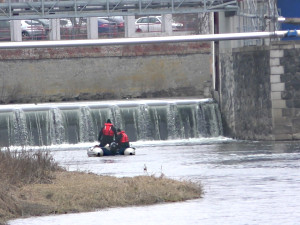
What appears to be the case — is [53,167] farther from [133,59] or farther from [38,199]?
[133,59]

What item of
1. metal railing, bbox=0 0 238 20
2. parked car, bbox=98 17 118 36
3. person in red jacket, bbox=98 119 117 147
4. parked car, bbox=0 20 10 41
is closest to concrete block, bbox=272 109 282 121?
metal railing, bbox=0 0 238 20

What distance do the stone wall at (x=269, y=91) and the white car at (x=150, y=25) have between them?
18.4m

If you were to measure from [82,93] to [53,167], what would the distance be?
3348cm

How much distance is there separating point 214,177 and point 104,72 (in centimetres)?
3140

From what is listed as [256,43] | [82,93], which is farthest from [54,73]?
[256,43]

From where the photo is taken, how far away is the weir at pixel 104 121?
45281 millimetres

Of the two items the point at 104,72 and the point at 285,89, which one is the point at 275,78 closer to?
the point at 285,89

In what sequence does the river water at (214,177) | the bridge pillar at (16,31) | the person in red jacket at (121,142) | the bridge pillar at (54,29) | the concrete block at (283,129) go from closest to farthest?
the river water at (214,177)
the person in red jacket at (121,142)
the concrete block at (283,129)
the bridge pillar at (16,31)
the bridge pillar at (54,29)

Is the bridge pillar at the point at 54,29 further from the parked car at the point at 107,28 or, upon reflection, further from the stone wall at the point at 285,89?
the stone wall at the point at 285,89

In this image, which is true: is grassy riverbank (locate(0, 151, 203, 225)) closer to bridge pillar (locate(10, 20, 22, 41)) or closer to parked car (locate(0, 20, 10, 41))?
bridge pillar (locate(10, 20, 22, 41))

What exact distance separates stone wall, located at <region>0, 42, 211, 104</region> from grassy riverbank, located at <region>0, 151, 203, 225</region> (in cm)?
3335

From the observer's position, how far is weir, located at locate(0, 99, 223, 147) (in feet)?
149

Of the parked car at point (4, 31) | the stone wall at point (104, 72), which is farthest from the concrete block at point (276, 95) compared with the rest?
the parked car at point (4, 31)

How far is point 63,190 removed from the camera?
67.5 ft
